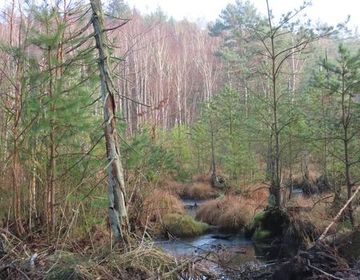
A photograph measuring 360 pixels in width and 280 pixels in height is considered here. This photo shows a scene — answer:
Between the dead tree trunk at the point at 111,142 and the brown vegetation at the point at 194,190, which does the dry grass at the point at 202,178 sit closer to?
the brown vegetation at the point at 194,190

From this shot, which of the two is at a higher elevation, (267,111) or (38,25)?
(38,25)

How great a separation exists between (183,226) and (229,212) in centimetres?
164

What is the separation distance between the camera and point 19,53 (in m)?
8.38

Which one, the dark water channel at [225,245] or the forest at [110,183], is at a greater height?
the forest at [110,183]

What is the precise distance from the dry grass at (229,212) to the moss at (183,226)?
0.63m

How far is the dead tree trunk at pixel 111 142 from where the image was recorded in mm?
6586

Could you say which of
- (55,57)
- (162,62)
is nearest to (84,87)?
(55,57)

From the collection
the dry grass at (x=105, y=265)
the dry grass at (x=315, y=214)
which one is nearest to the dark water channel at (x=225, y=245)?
the dry grass at (x=315, y=214)

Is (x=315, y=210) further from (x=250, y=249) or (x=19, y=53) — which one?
(x=19, y=53)

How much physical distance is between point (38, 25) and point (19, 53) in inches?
31.7

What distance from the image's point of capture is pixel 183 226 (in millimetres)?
13977

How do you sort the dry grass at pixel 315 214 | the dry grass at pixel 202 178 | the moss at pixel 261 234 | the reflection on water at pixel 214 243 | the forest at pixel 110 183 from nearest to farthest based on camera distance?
the forest at pixel 110 183 < the dry grass at pixel 315 214 < the reflection on water at pixel 214 243 < the moss at pixel 261 234 < the dry grass at pixel 202 178

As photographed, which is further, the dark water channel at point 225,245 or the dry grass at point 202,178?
the dry grass at point 202,178

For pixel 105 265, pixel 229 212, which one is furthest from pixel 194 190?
pixel 105 265
